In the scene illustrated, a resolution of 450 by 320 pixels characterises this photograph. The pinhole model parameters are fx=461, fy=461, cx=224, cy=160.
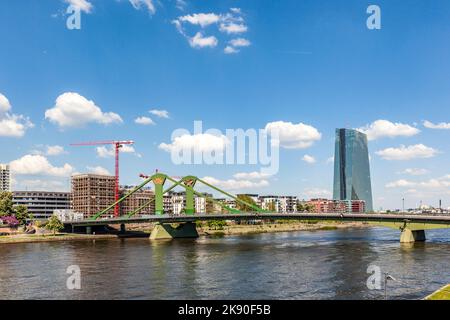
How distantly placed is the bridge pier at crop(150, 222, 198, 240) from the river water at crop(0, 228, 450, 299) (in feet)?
142

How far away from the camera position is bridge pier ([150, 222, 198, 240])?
412 ft

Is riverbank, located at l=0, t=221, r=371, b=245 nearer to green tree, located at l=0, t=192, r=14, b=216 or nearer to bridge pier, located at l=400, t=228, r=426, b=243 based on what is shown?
green tree, located at l=0, t=192, r=14, b=216

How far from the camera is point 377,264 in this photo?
6347 cm

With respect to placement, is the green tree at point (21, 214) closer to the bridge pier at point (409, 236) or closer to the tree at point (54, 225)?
the tree at point (54, 225)

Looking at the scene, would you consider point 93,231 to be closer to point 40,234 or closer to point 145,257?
point 40,234

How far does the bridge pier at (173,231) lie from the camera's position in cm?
12556

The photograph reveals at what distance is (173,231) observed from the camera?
12925 centimetres

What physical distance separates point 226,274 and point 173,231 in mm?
74981

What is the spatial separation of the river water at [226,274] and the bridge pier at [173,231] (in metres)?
43.3

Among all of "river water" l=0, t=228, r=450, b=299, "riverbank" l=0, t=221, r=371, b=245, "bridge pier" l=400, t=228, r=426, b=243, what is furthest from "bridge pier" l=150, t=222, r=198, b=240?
"bridge pier" l=400, t=228, r=426, b=243

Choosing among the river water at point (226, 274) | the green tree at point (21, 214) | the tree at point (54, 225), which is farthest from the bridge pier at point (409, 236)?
the green tree at point (21, 214)
